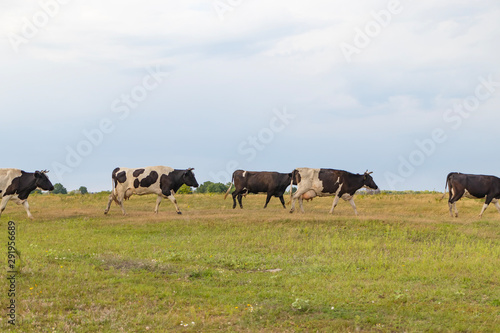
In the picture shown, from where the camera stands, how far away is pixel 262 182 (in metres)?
33.0

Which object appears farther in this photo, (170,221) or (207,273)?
(170,221)

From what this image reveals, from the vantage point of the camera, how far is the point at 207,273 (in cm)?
1425

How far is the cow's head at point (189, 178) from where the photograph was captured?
30484mm

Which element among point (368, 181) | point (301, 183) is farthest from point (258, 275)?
point (368, 181)

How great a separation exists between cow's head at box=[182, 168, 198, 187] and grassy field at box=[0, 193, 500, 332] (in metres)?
5.24

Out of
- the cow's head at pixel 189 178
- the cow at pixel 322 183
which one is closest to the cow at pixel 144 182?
the cow's head at pixel 189 178

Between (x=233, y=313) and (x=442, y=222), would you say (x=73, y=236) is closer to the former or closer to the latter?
(x=233, y=313)

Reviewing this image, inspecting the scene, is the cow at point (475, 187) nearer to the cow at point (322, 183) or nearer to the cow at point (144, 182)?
the cow at point (322, 183)

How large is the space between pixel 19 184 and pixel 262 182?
14150 mm

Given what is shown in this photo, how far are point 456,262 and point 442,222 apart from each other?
9.90 m

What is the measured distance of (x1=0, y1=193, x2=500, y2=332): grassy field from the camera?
33.7 feet

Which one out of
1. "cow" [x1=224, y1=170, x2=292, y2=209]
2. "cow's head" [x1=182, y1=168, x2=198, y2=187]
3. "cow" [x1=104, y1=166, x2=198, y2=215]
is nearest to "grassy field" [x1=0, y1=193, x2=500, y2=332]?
"cow" [x1=104, y1=166, x2=198, y2=215]

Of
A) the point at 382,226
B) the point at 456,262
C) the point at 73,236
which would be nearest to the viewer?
the point at 456,262

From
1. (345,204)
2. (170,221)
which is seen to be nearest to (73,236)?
(170,221)
